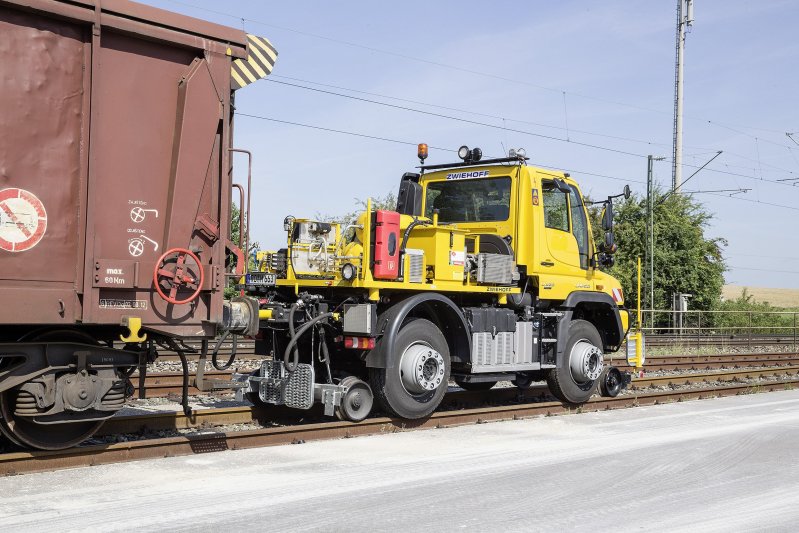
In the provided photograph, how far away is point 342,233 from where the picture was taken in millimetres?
10320

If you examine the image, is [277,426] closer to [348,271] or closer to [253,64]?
[348,271]

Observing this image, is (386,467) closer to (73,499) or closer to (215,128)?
(73,499)

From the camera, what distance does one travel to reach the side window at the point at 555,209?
1206 cm

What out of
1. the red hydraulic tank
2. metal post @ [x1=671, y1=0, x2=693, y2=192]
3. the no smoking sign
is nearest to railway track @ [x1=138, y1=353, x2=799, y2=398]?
the red hydraulic tank

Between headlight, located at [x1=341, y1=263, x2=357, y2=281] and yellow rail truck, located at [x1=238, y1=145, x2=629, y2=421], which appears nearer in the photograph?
headlight, located at [x1=341, y1=263, x2=357, y2=281]

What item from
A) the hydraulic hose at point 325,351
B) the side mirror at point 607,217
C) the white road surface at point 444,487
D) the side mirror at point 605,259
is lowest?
the white road surface at point 444,487

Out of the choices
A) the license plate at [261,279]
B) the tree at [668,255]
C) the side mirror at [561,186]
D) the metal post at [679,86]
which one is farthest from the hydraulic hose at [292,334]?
the metal post at [679,86]

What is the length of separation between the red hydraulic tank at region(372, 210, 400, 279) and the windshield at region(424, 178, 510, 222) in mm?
2620

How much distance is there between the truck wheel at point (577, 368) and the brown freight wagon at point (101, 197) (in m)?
5.62

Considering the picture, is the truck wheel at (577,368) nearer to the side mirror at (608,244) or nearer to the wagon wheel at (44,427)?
the side mirror at (608,244)

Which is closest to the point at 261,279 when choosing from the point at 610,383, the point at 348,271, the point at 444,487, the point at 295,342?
the point at 295,342

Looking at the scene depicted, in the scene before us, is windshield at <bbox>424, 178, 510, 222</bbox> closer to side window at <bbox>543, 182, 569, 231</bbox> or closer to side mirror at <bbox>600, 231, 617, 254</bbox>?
side window at <bbox>543, 182, 569, 231</bbox>

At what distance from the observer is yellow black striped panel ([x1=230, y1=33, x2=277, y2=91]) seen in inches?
329

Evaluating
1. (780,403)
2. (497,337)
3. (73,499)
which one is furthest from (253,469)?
(780,403)
